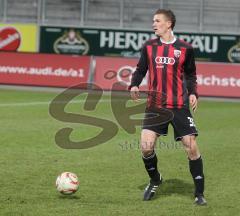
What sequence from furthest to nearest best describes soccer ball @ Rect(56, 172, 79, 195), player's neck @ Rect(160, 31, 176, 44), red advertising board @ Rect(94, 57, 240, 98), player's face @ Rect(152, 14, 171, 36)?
red advertising board @ Rect(94, 57, 240, 98), soccer ball @ Rect(56, 172, 79, 195), player's neck @ Rect(160, 31, 176, 44), player's face @ Rect(152, 14, 171, 36)

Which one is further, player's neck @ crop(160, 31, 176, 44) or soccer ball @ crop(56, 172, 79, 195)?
soccer ball @ crop(56, 172, 79, 195)

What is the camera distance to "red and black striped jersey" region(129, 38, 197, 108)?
25.3ft

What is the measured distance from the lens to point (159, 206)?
25.2 feet

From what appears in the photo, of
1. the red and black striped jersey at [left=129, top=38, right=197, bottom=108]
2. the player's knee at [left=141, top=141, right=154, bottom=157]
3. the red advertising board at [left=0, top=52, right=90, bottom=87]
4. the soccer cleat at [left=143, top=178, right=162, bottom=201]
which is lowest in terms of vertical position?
the red advertising board at [left=0, top=52, right=90, bottom=87]

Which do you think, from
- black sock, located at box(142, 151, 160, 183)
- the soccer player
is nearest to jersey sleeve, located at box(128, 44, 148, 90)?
the soccer player

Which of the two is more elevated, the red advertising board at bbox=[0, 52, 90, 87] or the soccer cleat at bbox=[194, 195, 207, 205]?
the soccer cleat at bbox=[194, 195, 207, 205]

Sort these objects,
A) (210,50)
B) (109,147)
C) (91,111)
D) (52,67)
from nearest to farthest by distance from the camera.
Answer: (109,147)
(91,111)
(52,67)
(210,50)

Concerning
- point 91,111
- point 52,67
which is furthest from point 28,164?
point 52,67

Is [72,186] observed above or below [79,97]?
above

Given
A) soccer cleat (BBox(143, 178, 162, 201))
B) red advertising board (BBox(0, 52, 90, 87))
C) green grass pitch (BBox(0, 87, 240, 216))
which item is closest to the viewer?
green grass pitch (BBox(0, 87, 240, 216))

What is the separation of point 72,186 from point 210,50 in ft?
87.8

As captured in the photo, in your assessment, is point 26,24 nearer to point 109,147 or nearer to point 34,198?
point 109,147

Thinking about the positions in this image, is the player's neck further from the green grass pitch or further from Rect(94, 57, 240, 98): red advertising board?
Rect(94, 57, 240, 98): red advertising board

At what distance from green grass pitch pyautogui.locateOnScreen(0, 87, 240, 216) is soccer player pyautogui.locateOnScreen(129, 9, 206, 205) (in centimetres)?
65
